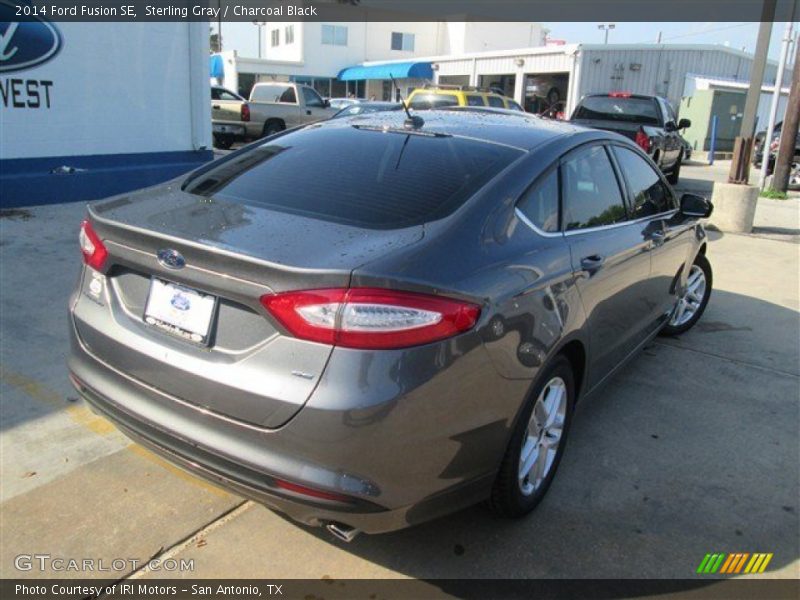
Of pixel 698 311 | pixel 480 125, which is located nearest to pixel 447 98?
pixel 698 311

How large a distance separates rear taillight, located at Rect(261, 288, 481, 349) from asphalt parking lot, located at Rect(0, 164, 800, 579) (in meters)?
1.06

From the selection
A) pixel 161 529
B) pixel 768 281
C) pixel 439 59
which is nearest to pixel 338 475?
pixel 161 529

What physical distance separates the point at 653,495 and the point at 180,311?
2.31 meters

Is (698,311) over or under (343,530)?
under

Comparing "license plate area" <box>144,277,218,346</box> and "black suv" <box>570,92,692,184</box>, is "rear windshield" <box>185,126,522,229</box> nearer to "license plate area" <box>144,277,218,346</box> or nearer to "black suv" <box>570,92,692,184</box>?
"license plate area" <box>144,277,218,346</box>

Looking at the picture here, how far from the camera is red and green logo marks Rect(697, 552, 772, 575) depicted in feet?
8.93

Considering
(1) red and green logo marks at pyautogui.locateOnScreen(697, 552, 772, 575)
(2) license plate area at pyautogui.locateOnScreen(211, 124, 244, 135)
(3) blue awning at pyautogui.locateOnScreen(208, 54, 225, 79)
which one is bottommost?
(1) red and green logo marks at pyautogui.locateOnScreen(697, 552, 772, 575)

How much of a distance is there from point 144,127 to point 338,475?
8735mm

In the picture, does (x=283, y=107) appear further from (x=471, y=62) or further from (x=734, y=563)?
(x=471, y=62)

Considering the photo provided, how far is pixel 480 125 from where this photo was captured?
11.3 feet

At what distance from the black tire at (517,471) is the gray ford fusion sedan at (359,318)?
0.01 m

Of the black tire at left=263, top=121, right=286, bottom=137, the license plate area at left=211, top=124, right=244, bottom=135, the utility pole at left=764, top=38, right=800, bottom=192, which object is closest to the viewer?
the utility pole at left=764, top=38, right=800, bottom=192

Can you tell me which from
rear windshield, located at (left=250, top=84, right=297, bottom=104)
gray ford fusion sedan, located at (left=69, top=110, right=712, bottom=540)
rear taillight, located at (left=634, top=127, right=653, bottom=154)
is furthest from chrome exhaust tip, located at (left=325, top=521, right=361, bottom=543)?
rear windshield, located at (left=250, top=84, right=297, bottom=104)

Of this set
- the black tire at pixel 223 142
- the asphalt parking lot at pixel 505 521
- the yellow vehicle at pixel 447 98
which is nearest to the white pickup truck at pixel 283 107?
the black tire at pixel 223 142
